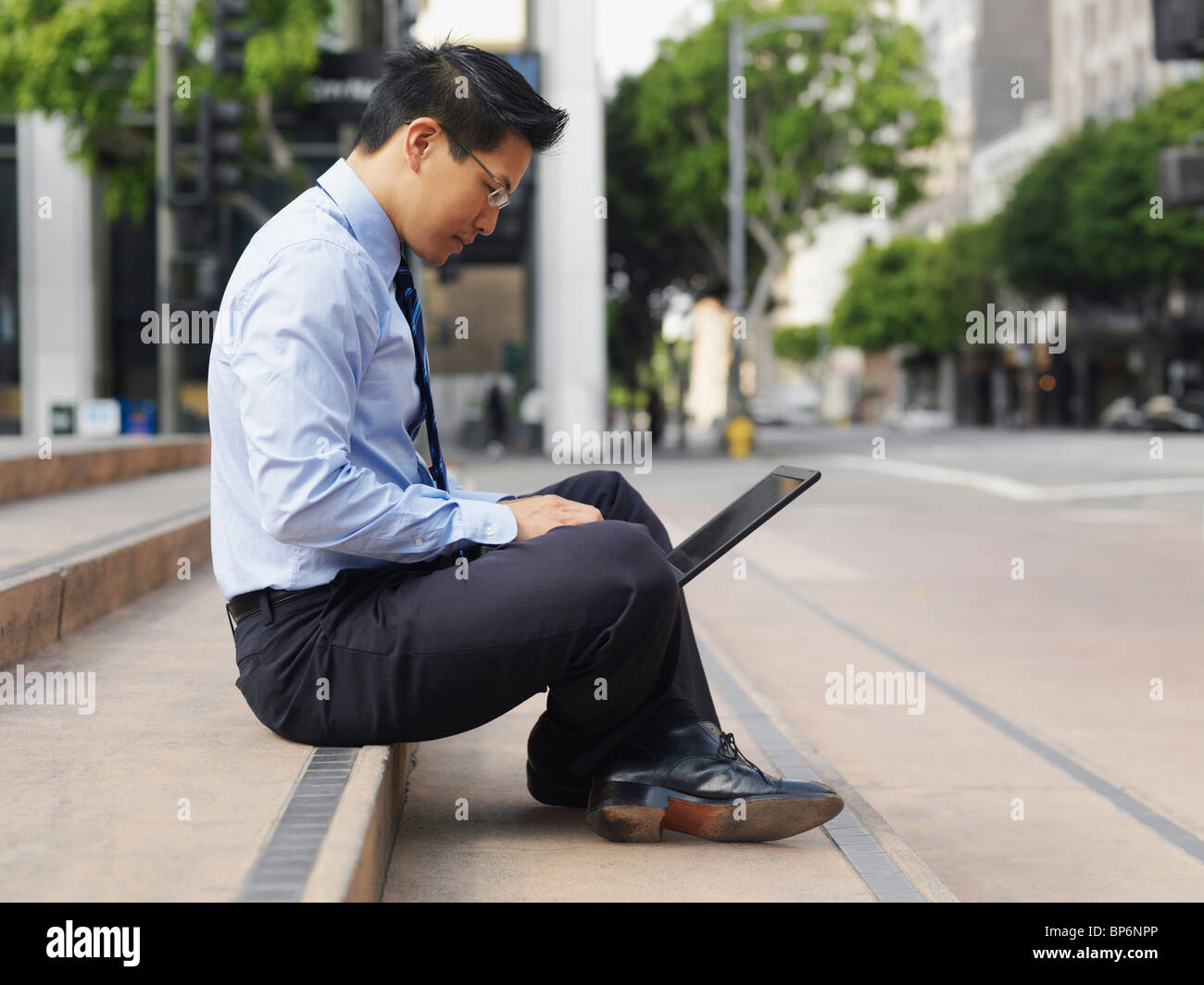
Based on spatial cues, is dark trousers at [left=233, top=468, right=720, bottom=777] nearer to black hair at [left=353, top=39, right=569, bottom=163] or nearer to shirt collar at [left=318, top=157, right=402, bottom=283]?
shirt collar at [left=318, top=157, right=402, bottom=283]

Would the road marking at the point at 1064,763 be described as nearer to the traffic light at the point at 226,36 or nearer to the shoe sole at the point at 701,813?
the shoe sole at the point at 701,813

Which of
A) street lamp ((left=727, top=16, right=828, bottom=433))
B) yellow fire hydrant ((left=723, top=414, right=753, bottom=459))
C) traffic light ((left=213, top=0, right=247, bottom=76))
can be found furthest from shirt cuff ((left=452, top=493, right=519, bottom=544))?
yellow fire hydrant ((left=723, top=414, right=753, bottom=459))

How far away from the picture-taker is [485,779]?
3627 millimetres

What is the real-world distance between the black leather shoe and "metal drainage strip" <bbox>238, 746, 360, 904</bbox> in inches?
19.8

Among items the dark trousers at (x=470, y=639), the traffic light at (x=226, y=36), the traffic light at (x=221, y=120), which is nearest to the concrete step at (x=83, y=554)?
the dark trousers at (x=470, y=639)

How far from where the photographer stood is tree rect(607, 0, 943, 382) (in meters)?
32.0

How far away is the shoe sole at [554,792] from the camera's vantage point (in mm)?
3127

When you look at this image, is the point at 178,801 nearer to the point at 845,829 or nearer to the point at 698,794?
the point at 698,794

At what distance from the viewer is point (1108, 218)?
47125mm

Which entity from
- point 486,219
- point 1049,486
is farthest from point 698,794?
point 1049,486

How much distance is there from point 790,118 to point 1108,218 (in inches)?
763
